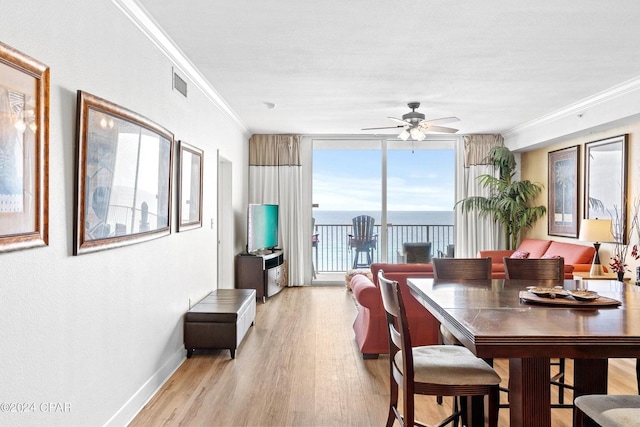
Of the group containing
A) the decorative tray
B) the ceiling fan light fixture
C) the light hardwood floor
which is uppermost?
the ceiling fan light fixture

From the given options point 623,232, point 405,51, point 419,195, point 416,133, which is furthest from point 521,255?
point 405,51

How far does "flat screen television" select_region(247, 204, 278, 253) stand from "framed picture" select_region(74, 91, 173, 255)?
2912 millimetres

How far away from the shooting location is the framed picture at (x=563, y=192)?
19.8 feet

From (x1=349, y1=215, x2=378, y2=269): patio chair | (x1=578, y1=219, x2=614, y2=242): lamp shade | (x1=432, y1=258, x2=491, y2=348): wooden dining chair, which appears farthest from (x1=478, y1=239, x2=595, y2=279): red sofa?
(x1=349, y1=215, x2=378, y2=269): patio chair

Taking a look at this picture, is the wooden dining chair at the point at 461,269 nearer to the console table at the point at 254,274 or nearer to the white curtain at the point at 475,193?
the console table at the point at 254,274

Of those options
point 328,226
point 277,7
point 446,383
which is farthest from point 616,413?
point 328,226

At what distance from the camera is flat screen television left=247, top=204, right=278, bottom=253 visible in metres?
6.13

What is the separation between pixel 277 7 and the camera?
269 centimetres

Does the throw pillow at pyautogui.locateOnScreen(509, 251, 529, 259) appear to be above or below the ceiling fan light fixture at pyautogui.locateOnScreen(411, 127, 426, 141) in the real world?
below

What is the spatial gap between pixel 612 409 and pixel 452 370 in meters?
0.60

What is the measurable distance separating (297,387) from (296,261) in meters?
4.28

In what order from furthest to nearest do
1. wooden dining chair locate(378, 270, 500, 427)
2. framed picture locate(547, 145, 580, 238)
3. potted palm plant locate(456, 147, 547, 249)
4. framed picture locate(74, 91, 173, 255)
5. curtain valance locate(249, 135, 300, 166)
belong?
curtain valance locate(249, 135, 300, 166)
potted palm plant locate(456, 147, 547, 249)
framed picture locate(547, 145, 580, 238)
framed picture locate(74, 91, 173, 255)
wooden dining chair locate(378, 270, 500, 427)

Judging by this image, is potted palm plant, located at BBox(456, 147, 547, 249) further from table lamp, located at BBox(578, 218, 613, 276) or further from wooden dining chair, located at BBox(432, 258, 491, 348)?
wooden dining chair, located at BBox(432, 258, 491, 348)

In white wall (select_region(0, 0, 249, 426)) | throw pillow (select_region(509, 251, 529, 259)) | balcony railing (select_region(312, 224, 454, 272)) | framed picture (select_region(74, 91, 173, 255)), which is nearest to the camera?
white wall (select_region(0, 0, 249, 426))
